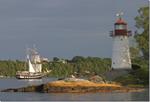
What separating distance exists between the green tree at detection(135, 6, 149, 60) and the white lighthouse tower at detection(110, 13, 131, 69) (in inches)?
115

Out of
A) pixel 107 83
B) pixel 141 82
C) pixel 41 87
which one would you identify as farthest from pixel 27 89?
pixel 141 82

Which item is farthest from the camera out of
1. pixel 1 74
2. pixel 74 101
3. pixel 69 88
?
pixel 1 74

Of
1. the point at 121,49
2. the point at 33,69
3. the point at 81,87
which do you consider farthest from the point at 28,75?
the point at 81,87

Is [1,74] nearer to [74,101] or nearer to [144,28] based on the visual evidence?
[144,28]

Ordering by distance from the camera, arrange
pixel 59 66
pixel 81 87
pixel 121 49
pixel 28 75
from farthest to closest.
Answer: pixel 59 66 < pixel 28 75 < pixel 121 49 < pixel 81 87

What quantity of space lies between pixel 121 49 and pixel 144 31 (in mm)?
4851

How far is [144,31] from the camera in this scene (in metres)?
79.1

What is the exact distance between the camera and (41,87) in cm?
7200

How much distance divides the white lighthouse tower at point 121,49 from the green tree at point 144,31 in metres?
2.93

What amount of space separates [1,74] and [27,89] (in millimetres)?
123064

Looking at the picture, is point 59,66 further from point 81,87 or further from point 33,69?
point 81,87

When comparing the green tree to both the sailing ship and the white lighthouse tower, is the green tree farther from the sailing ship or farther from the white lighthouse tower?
the sailing ship

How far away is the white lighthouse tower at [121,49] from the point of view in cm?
8188

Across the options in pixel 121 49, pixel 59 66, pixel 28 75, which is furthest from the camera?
pixel 59 66
